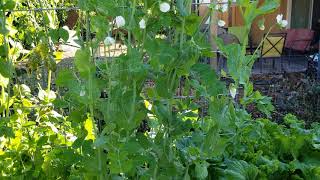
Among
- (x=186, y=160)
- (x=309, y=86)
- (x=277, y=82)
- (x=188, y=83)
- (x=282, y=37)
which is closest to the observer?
(x=188, y=83)

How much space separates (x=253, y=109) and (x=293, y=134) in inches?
105

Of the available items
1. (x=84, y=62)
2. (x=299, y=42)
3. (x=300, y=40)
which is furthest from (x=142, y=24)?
(x=299, y=42)

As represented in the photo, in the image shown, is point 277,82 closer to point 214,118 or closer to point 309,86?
point 309,86

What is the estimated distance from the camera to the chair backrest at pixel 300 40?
350 inches

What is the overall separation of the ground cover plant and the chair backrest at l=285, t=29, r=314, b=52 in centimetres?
754

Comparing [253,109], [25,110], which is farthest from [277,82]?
[25,110]

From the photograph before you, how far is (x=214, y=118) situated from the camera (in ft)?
4.36

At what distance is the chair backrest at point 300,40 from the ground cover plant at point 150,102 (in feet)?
24.7

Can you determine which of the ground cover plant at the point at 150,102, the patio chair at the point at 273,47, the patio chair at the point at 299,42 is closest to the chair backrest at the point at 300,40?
the patio chair at the point at 299,42

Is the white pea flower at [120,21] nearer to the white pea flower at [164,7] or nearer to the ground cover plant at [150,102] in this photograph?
the ground cover plant at [150,102]

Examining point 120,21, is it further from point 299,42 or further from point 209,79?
point 299,42

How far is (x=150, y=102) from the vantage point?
1.59 m

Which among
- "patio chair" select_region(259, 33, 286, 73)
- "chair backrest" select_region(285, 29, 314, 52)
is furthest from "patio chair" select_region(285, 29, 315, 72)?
"patio chair" select_region(259, 33, 286, 73)

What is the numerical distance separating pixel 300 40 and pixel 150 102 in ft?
25.7
